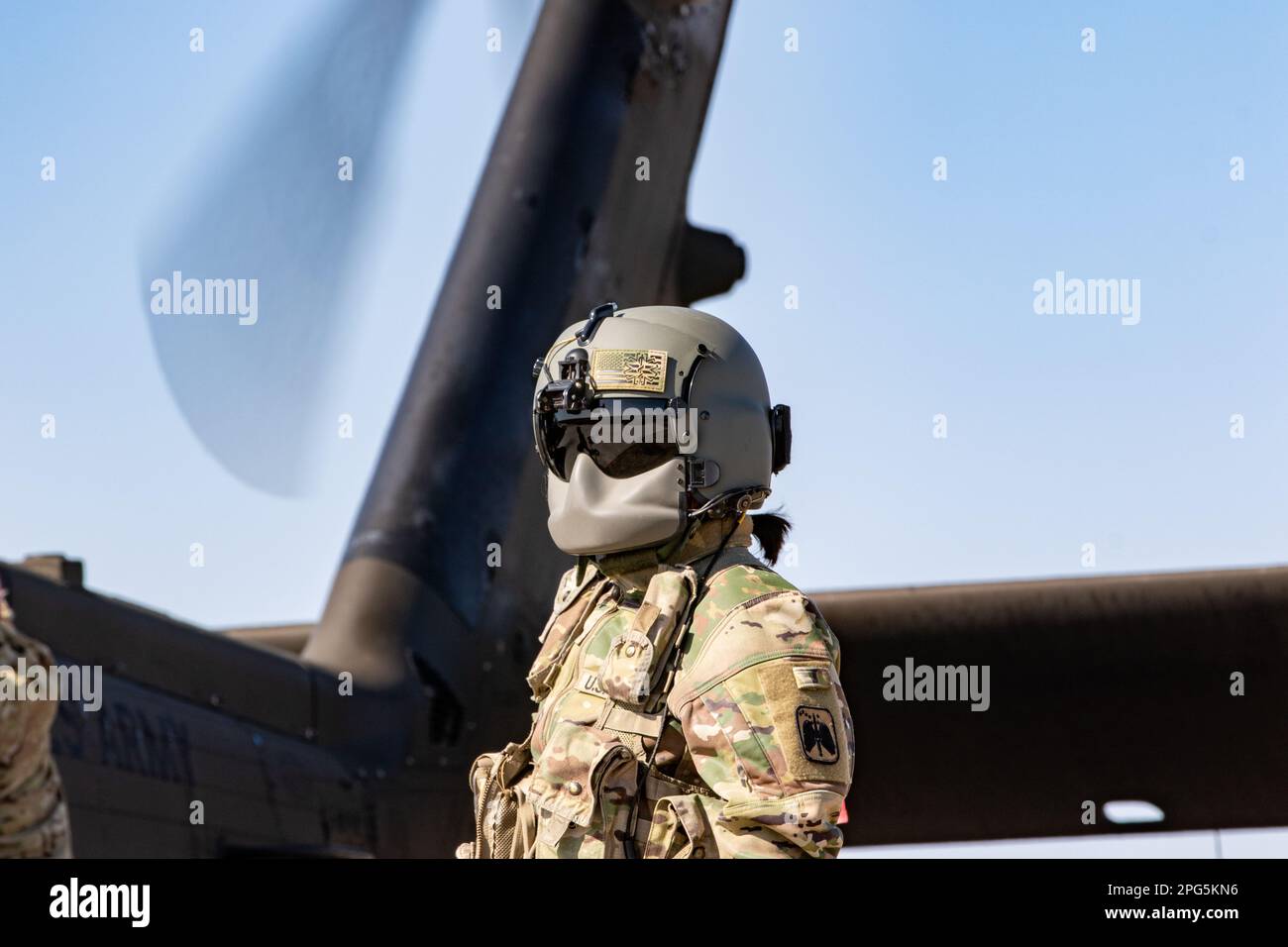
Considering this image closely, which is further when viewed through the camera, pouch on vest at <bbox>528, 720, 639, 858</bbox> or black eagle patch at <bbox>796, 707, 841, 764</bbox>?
Answer: pouch on vest at <bbox>528, 720, 639, 858</bbox>

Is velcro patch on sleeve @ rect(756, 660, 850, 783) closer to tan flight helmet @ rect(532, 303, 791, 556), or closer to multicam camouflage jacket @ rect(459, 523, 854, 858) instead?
multicam camouflage jacket @ rect(459, 523, 854, 858)

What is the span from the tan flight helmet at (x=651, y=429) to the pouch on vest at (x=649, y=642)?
12 cm

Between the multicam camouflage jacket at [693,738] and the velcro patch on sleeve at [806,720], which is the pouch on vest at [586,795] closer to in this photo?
the multicam camouflage jacket at [693,738]

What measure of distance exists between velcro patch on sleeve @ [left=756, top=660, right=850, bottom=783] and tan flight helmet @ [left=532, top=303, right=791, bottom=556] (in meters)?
0.37

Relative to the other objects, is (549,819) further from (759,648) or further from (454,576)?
(454,576)

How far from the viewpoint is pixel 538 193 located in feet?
28.8

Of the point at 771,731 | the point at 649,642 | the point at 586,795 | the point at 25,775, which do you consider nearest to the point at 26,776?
the point at 25,775

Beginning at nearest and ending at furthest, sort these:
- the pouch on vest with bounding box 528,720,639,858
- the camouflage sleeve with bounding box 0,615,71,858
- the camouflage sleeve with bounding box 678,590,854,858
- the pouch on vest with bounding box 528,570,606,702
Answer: the camouflage sleeve with bounding box 678,590,854,858 → the pouch on vest with bounding box 528,720,639,858 → the pouch on vest with bounding box 528,570,606,702 → the camouflage sleeve with bounding box 0,615,71,858

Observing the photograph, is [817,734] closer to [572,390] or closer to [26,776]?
[572,390]

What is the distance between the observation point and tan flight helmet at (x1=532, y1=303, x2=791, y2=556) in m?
2.80

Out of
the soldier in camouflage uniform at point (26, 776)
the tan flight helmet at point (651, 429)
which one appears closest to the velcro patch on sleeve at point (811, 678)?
the tan flight helmet at point (651, 429)

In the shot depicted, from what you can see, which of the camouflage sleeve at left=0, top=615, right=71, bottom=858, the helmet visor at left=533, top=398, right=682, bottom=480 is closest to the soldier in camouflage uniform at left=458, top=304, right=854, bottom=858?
the helmet visor at left=533, top=398, right=682, bottom=480
